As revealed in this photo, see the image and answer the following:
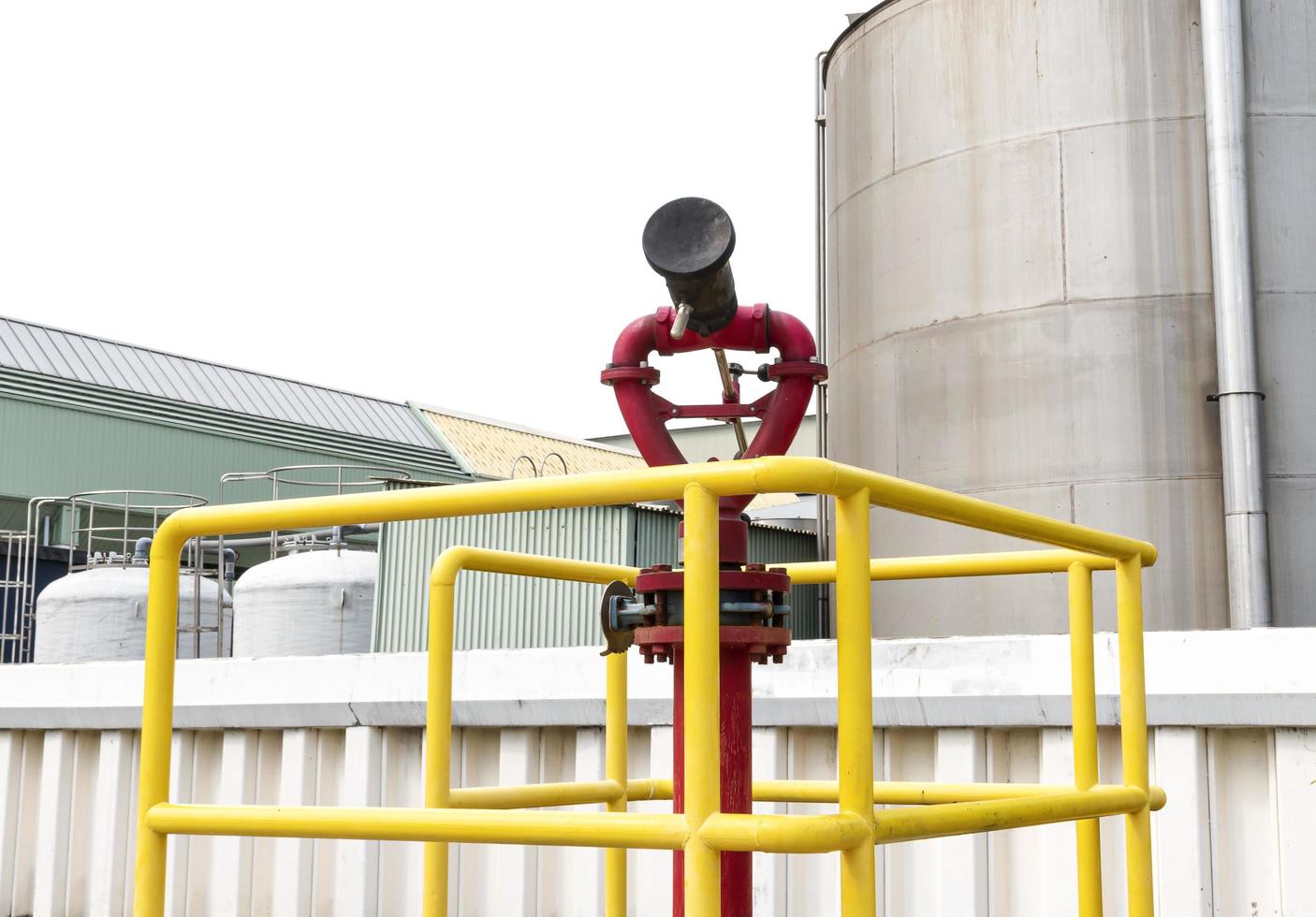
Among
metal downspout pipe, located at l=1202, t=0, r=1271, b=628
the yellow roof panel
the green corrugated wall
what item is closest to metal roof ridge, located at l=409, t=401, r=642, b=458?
the yellow roof panel

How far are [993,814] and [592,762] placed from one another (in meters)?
4.06

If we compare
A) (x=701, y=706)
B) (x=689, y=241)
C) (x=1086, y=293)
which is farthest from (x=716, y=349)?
(x=1086, y=293)

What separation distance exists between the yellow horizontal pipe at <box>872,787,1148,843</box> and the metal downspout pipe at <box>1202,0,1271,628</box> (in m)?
5.51

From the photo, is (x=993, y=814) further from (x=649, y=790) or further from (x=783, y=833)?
(x=649, y=790)

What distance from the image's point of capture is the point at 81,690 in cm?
830

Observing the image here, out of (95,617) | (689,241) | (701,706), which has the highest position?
(689,241)

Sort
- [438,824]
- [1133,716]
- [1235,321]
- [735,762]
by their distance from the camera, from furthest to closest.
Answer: [1235,321] < [1133,716] < [735,762] < [438,824]

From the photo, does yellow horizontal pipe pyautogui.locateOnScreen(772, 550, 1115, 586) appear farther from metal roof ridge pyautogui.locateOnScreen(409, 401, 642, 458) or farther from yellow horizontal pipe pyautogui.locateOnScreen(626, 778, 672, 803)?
metal roof ridge pyautogui.locateOnScreen(409, 401, 642, 458)

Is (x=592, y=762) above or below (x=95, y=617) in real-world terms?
below

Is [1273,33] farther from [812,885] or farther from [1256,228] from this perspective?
[812,885]

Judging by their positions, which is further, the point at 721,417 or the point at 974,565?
the point at 974,565

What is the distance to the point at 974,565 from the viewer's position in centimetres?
374

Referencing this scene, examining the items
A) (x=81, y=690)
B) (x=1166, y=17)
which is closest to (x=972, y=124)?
(x=1166, y=17)

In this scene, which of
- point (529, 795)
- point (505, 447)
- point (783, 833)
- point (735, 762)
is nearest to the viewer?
point (783, 833)
